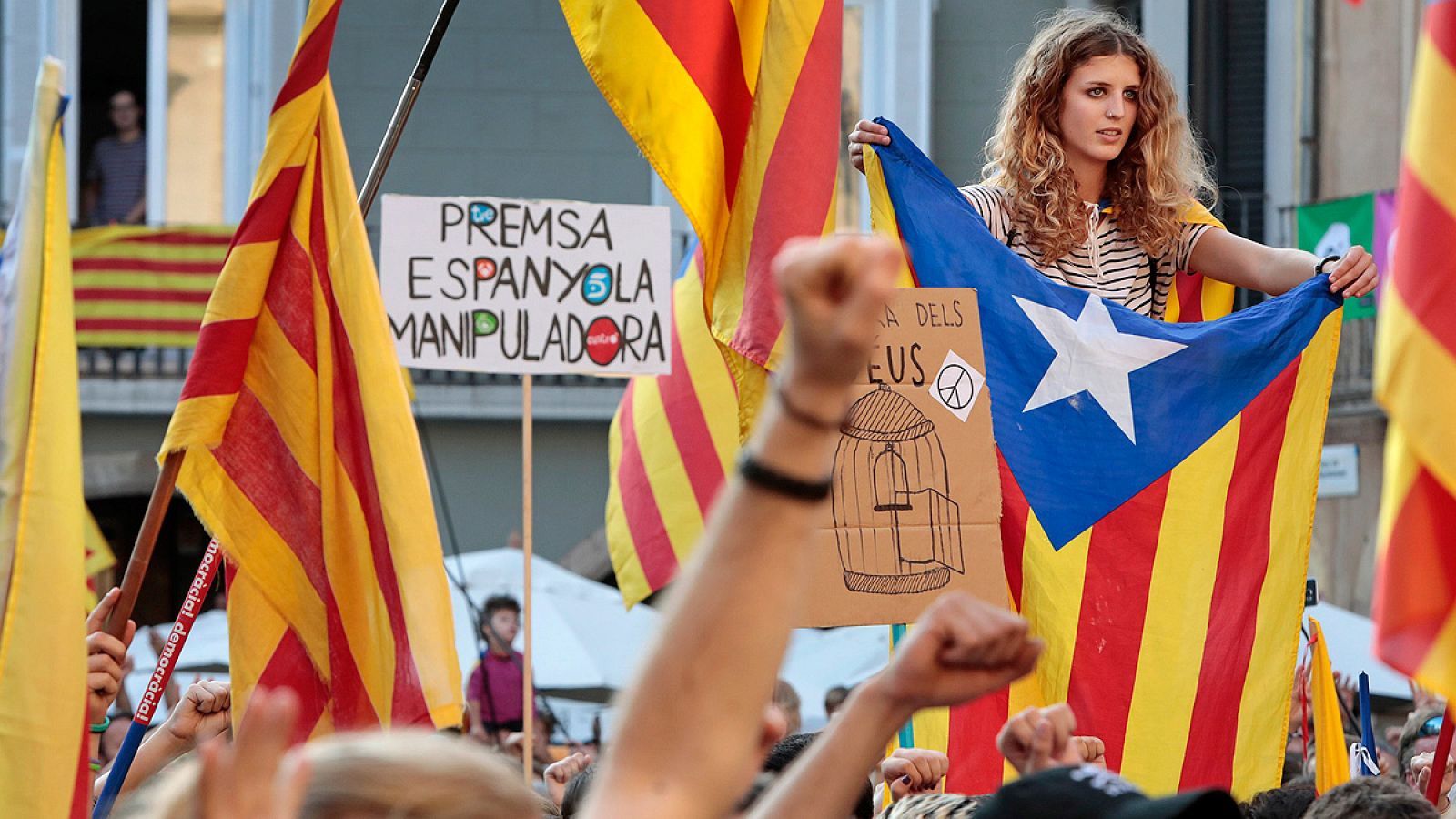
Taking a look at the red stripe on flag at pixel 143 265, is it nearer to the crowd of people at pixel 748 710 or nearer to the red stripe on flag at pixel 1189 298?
the red stripe on flag at pixel 1189 298

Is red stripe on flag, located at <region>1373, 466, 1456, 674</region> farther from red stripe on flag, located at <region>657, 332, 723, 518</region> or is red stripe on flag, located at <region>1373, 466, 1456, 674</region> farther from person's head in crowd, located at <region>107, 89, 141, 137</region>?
person's head in crowd, located at <region>107, 89, 141, 137</region>

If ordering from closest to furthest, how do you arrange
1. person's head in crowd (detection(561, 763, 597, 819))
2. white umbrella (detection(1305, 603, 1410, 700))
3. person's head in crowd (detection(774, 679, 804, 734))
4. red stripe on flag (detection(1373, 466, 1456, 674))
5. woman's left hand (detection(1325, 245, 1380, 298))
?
red stripe on flag (detection(1373, 466, 1456, 674)), person's head in crowd (detection(561, 763, 597, 819)), woman's left hand (detection(1325, 245, 1380, 298)), person's head in crowd (detection(774, 679, 804, 734)), white umbrella (detection(1305, 603, 1410, 700))

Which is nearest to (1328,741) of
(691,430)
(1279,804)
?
(1279,804)

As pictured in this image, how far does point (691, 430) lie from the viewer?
740 cm

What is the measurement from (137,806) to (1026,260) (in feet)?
9.55

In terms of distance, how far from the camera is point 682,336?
24.5 feet

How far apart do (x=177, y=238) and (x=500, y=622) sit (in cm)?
534

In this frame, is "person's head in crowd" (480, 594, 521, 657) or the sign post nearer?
the sign post

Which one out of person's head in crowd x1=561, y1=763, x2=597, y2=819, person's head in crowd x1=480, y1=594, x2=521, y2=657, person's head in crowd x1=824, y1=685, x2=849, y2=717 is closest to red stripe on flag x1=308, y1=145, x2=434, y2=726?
person's head in crowd x1=561, y1=763, x2=597, y2=819

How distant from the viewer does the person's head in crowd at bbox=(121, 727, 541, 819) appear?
1.59 metres

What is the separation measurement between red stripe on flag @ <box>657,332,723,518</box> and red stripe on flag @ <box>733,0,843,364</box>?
275cm

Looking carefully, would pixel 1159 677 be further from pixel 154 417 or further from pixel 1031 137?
pixel 154 417

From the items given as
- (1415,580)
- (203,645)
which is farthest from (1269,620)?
(203,645)

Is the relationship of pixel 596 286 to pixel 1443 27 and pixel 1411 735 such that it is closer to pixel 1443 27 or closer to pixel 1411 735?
pixel 1411 735
